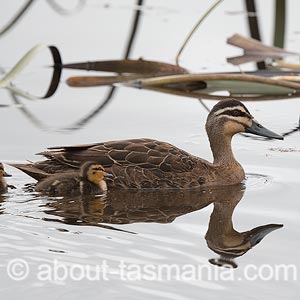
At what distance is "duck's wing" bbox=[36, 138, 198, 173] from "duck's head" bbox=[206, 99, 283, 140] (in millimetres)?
539

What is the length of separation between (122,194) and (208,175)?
0.83 metres

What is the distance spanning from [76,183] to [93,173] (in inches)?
6.3

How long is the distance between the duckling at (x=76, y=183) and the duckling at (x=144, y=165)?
174mm

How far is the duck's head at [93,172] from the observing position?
29.6 feet

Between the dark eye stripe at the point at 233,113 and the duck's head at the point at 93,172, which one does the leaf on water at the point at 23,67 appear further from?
the duck's head at the point at 93,172

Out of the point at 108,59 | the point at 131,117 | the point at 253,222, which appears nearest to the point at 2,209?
the point at 253,222

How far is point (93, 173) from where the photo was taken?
904 centimetres

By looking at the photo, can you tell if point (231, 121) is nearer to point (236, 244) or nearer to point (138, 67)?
point (236, 244)

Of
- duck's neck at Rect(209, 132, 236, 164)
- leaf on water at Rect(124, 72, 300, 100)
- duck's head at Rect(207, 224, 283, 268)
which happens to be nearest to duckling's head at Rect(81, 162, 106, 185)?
duck's neck at Rect(209, 132, 236, 164)

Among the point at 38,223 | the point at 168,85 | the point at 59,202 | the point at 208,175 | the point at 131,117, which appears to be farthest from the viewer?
the point at 168,85

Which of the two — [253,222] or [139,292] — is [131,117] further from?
[139,292]

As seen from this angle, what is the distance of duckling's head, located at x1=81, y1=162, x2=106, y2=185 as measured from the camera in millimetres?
9031

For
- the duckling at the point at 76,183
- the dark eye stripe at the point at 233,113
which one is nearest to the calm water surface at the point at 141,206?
the duckling at the point at 76,183

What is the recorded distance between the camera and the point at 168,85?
12.5 m
